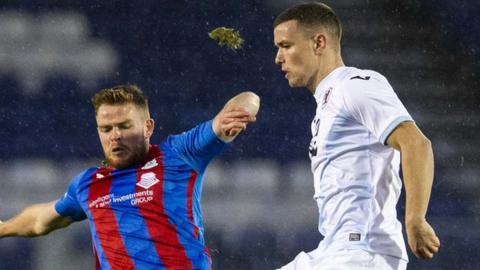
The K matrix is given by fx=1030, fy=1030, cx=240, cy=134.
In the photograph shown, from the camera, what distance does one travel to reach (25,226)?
4777 millimetres

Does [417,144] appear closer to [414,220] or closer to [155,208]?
[414,220]

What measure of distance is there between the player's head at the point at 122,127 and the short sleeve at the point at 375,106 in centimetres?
129

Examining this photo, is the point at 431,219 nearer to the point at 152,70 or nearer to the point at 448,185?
the point at 448,185

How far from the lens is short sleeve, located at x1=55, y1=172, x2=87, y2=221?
460 cm

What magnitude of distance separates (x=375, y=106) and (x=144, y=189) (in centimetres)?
139

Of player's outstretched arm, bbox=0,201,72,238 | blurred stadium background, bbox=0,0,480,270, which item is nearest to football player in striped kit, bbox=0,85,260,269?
player's outstretched arm, bbox=0,201,72,238

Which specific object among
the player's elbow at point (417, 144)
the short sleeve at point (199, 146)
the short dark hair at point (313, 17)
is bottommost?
the short sleeve at point (199, 146)

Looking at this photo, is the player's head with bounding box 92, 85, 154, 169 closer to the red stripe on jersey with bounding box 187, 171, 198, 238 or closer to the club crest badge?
the club crest badge

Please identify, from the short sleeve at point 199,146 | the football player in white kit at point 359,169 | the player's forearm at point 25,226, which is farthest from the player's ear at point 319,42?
the player's forearm at point 25,226

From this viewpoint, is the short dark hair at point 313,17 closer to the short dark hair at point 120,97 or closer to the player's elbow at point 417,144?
the player's elbow at point 417,144

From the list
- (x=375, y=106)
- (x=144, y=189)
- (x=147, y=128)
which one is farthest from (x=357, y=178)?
(x=147, y=128)

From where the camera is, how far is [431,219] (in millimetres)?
7020

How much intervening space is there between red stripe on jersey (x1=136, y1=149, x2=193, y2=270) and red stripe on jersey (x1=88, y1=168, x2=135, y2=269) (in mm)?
133

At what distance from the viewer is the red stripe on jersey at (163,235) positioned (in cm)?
429
